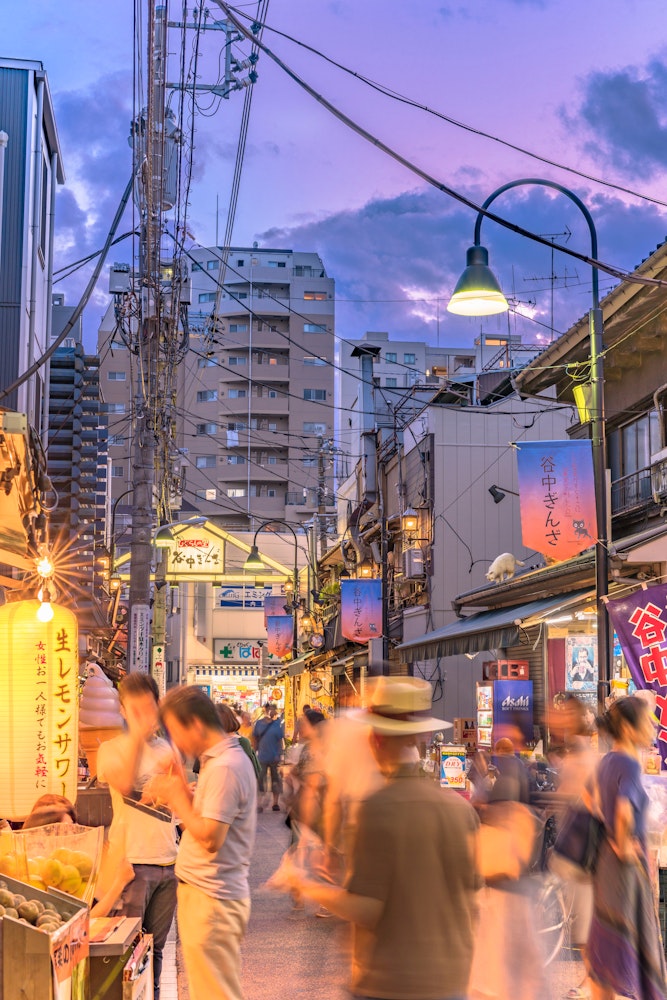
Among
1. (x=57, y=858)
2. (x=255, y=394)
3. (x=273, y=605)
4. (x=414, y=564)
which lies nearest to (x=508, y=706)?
(x=414, y=564)

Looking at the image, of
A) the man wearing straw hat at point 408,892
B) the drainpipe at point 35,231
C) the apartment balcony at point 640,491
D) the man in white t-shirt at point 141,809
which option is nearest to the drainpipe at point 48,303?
the drainpipe at point 35,231

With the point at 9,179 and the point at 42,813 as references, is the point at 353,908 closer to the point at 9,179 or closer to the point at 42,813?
the point at 42,813

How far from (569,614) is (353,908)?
11900mm

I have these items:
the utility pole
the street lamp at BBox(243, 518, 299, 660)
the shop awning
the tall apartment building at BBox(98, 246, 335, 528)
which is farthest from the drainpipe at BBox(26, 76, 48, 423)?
the tall apartment building at BBox(98, 246, 335, 528)

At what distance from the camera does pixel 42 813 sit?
7.16m

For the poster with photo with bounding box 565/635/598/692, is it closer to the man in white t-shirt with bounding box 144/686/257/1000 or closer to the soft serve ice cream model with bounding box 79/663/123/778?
the soft serve ice cream model with bounding box 79/663/123/778

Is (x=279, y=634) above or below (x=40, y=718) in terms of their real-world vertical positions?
above

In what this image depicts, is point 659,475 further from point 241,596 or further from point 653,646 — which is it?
point 241,596

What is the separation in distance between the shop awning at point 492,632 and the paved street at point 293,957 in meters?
5.10

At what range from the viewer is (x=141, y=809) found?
7180mm

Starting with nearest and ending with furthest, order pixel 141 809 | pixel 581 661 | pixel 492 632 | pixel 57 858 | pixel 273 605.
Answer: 1. pixel 57 858
2. pixel 141 809
3. pixel 492 632
4. pixel 581 661
5. pixel 273 605

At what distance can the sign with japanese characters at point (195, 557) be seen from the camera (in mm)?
33844

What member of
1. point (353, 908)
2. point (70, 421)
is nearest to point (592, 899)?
point (353, 908)

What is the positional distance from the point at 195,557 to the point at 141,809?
88.5ft
